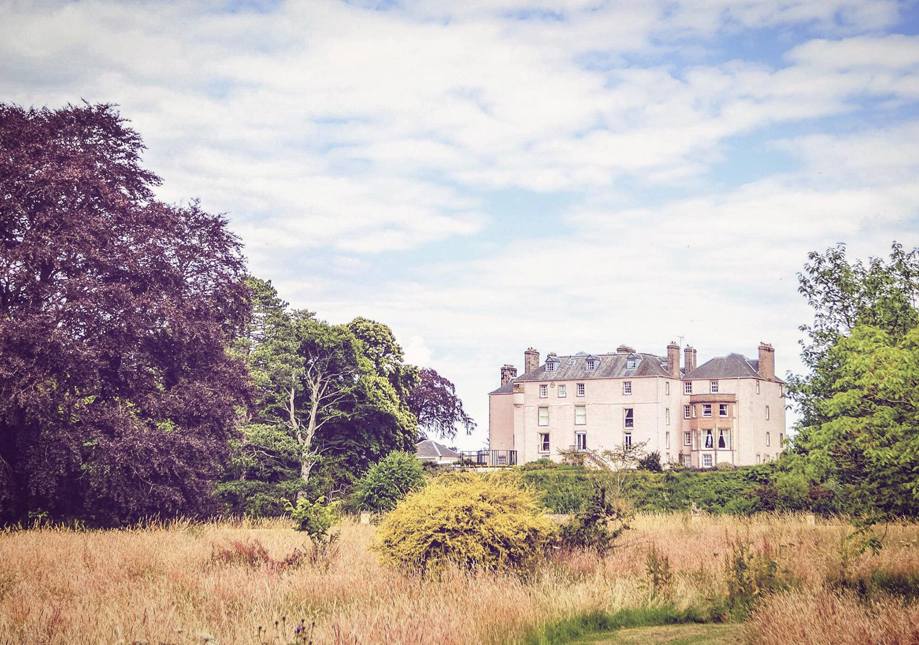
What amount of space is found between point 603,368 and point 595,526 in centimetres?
5820

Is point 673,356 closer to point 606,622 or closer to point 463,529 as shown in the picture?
point 463,529

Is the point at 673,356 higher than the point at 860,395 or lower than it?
higher

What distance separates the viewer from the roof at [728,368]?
242 ft

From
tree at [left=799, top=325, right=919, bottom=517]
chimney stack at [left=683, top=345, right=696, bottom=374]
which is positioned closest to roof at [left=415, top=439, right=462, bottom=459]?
chimney stack at [left=683, top=345, right=696, bottom=374]

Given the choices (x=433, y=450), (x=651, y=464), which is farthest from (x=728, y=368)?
(x=433, y=450)

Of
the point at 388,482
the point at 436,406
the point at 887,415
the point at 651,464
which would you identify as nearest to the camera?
the point at 887,415

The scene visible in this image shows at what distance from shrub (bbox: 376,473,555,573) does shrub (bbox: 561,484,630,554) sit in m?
2.32

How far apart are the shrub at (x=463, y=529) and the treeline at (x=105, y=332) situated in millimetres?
10399

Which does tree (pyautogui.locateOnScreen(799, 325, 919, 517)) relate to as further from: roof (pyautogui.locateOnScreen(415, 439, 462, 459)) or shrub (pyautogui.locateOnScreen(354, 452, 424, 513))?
roof (pyautogui.locateOnScreen(415, 439, 462, 459))

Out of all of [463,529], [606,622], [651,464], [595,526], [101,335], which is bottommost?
[606,622]

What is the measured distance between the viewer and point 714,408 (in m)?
73.9

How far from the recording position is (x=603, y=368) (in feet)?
247

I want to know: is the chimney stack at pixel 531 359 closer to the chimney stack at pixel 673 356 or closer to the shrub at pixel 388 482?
the chimney stack at pixel 673 356

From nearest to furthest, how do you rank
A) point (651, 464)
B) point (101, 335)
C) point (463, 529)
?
point (463, 529)
point (101, 335)
point (651, 464)
